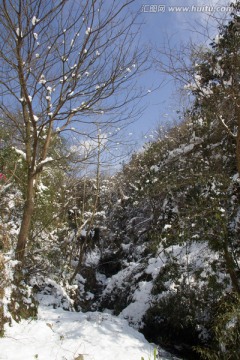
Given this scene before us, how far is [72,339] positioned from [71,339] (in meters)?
0.02

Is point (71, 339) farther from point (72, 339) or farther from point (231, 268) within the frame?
point (231, 268)

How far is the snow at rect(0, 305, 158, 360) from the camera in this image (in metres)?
4.12

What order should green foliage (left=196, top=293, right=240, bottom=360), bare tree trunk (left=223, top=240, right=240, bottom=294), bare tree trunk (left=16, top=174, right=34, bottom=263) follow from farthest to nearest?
bare tree trunk (left=223, top=240, right=240, bottom=294) < bare tree trunk (left=16, top=174, right=34, bottom=263) < green foliage (left=196, top=293, right=240, bottom=360)

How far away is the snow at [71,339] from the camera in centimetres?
412

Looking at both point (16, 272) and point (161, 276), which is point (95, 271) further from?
point (16, 272)

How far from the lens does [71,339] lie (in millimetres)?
4836

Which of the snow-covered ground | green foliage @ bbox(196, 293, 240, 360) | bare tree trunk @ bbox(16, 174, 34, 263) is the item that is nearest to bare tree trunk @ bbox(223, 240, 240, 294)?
green foliage @ bbox(196, 293, 240, 360)

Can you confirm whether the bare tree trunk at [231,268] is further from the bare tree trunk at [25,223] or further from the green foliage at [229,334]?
the bare tree trunk at [25,223]

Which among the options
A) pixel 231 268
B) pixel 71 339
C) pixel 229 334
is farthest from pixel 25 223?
pixel 231 268

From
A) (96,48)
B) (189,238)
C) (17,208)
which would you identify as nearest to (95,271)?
(17,208)

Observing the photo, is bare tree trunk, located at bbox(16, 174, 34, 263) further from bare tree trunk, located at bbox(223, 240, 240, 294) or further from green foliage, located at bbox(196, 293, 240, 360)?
bare tree trunk, located at bbox(223, 240, 240, 294)

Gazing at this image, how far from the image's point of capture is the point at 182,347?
7387mm

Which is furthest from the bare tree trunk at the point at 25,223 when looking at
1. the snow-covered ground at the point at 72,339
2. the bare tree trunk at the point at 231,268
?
the bare tree trunk at the point at 231,268

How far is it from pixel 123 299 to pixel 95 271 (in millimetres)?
3826
